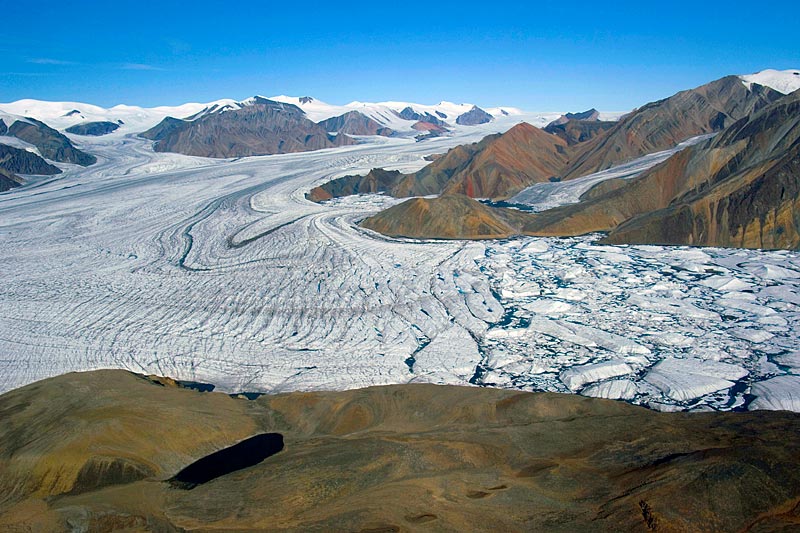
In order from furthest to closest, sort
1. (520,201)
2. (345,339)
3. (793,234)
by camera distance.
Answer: (520,201), (793,234), (345,339)

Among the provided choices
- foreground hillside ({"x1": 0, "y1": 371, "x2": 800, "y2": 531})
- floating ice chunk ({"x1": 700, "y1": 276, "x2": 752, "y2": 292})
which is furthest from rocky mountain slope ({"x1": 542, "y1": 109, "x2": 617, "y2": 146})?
foreground hillside ({"x1": 0, "y1": 371, "x2": 800, "y2": 531})

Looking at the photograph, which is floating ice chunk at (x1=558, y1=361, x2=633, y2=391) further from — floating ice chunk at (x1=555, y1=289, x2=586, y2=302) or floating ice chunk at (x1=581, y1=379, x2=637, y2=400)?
floating ice chunk at (x1=555, y1=289, x2=586, y2=302)

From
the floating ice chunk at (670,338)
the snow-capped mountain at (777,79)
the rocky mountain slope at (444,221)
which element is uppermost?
the snow-capped mountain at (777,79)

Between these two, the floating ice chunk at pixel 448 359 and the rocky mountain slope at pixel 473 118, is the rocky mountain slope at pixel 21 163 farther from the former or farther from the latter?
the rocky mountain slope at pixel 473 118

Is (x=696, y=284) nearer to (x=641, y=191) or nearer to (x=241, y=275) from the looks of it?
(x=641, y=191)

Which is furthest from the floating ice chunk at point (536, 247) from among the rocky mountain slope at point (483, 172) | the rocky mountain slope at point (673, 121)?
the rocky mountain slope at point (673, 121)

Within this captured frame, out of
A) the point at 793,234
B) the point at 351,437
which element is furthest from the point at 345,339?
the point at 793,234
